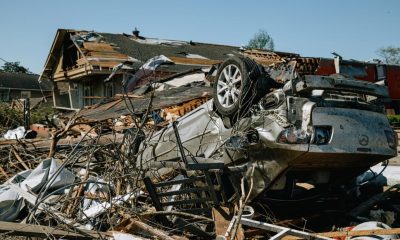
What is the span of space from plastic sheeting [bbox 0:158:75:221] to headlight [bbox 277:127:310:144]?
112 inches

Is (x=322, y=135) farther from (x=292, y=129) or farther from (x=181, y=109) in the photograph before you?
(x=181, y=109)

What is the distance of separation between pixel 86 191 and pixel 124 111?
20.4 feet

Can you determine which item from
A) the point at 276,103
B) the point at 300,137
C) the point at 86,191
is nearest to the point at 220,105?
the point at 276,103

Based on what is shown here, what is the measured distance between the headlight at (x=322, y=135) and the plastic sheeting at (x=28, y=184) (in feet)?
10.4

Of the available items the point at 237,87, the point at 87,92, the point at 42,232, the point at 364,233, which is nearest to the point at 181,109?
the point at 237,87

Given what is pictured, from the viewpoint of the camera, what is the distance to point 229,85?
5195 mm

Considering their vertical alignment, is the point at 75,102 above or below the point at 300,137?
below

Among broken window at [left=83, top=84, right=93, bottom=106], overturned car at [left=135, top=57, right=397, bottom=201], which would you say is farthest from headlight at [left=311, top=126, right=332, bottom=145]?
broken window at [left=83, top=84, right=93, bottom=106]

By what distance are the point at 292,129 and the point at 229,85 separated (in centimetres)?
119

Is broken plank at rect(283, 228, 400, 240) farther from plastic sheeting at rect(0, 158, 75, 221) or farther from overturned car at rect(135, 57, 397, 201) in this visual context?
plastic sheeting at rect(0, 158, 75, 221)

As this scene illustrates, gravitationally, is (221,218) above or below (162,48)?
below

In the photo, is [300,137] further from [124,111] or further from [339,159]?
[124,111]

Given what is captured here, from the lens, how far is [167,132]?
→ 6156 millimetres

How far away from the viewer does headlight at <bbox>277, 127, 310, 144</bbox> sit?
4250 millimetres
